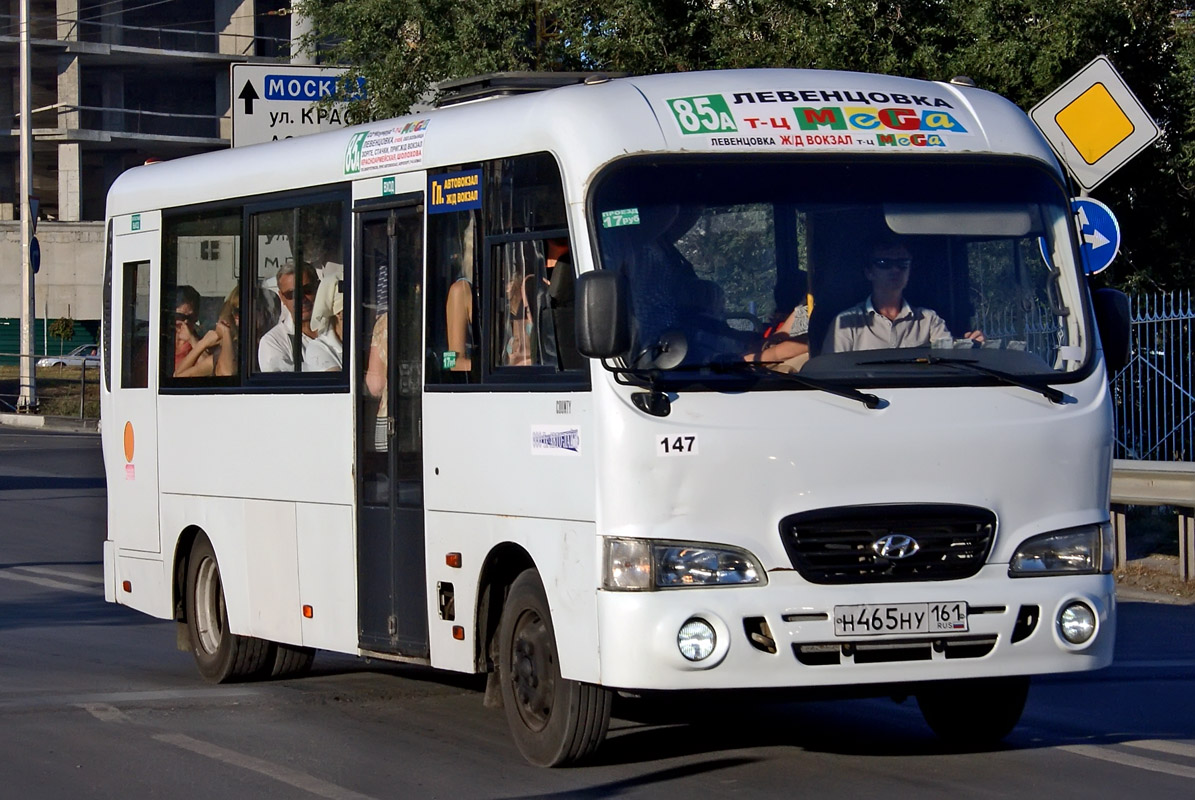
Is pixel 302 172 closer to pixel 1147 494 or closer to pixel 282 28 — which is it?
pixel 1147 494

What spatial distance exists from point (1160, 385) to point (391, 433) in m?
9.15

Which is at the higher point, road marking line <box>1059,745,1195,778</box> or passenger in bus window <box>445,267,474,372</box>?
passenger in bus window <box>445,267,474,372</box>

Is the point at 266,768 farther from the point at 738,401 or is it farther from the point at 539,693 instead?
the point at 738,401

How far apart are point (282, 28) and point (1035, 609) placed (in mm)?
69595

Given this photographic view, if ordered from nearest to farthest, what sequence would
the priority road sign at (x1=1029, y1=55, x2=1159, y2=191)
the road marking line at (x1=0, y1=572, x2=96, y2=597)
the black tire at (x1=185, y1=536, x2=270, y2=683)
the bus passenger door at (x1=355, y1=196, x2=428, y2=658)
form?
the bus passenger door at (x1=355, y1=196, x2=428, y2=658)
the black tire at (x1=185, y1=536, x2=270, y2=683)
the priority road sign at (x1=1029, y1=55, x2=1159, y2=191)
the road marking line at (x1=0, y1=572, x2=96, y2=597)

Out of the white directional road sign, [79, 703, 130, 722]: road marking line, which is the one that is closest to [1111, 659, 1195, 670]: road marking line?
[79, 703, 130, 722]: road marking line

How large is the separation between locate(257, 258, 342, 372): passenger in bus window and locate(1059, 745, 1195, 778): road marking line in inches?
156

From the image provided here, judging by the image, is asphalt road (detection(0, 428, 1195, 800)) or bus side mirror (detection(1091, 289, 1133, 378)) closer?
asphalt road (detection(0, 428, 1195, 800))

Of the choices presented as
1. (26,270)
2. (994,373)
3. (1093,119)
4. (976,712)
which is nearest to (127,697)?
(976,712)

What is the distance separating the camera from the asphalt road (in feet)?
24.4

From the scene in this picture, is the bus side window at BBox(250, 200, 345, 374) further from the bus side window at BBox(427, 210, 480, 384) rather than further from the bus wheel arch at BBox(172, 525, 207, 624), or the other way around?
the bus wheel arch at BBox(172, 525, 207, 624)

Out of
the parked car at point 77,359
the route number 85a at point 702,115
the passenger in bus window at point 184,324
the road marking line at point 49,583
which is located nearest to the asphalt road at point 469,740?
the passenger in bus window at point 184,324

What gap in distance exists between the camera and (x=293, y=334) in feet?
32.9

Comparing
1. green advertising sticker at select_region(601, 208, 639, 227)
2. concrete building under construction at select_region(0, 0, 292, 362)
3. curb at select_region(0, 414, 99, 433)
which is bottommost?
curb at select_region(0, 414, 99, 433)
